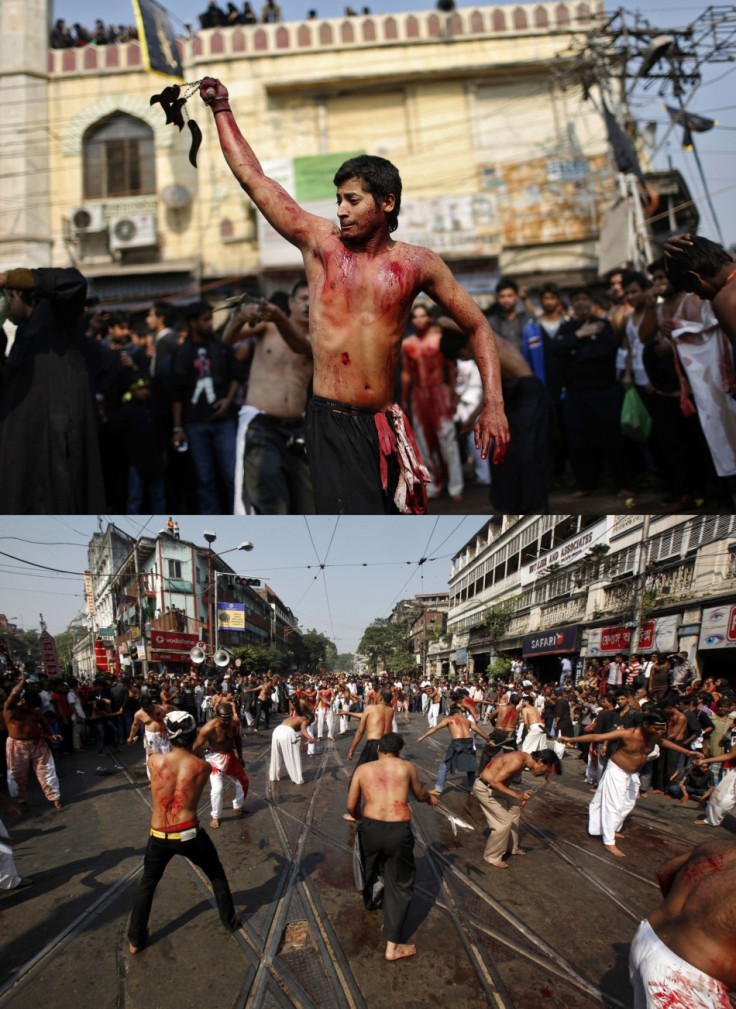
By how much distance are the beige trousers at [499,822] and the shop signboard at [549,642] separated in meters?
1.28

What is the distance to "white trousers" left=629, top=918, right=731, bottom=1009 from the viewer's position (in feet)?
9.04

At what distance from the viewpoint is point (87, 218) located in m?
19.8

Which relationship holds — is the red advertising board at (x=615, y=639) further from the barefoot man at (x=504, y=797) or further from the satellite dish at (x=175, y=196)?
the satellite dish at (x=175, y=196)

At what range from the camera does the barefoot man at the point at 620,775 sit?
6.12 m

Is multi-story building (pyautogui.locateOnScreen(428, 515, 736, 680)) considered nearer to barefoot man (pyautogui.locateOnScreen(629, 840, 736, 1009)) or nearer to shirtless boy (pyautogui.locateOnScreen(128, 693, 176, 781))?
barefoot man (pyautogui.locateOnScreen(629, 840, 736, 1009))

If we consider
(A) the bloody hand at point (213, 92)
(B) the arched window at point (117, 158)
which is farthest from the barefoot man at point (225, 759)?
(B) the arched window at point (117, 158)

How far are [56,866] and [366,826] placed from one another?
7.55ft

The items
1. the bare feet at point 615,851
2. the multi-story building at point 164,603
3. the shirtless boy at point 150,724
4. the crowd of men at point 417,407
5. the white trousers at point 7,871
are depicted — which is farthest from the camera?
the shirtless boy at point 150,724

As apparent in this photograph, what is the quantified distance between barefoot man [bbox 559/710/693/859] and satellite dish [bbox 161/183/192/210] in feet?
60.7

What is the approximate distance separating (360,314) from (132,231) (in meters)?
19.2

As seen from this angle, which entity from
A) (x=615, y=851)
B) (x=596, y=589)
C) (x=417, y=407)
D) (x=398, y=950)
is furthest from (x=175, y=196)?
(x=398, y=950)

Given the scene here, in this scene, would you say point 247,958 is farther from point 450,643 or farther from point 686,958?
point 450,643

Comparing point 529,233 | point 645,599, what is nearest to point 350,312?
point 645,599

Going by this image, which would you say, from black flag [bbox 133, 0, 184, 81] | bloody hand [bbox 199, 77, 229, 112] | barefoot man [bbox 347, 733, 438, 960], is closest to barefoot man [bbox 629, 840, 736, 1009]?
barefoot man [bbox 347, 733, 438, 960]
